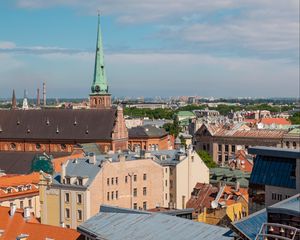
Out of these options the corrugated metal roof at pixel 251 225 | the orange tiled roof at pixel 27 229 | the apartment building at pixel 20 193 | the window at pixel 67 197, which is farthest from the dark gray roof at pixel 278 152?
the apartment building at pixel 20 193

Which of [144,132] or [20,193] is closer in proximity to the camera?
[20,193]

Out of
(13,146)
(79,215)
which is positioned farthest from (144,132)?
(79,215)

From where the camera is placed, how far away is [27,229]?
1938 inches

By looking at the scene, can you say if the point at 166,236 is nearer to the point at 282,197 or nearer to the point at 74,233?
the point at 282,197

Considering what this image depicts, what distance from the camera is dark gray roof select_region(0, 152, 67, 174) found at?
309 ft

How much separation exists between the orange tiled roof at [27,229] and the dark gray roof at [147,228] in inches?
158

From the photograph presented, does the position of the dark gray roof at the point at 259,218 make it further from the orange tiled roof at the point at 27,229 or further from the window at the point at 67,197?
the window at the point at 67,197

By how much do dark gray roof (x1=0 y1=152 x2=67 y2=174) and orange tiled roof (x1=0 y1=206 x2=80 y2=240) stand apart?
38.6 metres

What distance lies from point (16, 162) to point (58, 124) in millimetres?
13061

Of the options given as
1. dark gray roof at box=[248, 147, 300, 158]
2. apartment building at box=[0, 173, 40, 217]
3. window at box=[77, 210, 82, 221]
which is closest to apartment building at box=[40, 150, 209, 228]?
window at box=[77, 210, 82, 221]

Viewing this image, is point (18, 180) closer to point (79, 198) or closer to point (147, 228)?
point (79, 198)

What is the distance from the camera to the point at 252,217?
3009 centimetres

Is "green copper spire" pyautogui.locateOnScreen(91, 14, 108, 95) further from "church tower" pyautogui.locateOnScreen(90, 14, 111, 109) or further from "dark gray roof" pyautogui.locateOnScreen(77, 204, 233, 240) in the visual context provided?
"dark gray roof" pyautogui.locateOnScreen(77, 204, 233, 240)

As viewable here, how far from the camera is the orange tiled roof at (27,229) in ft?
153
